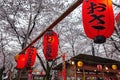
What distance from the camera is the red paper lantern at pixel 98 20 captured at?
16.5 feet

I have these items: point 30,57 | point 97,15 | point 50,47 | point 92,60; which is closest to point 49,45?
point 50,47

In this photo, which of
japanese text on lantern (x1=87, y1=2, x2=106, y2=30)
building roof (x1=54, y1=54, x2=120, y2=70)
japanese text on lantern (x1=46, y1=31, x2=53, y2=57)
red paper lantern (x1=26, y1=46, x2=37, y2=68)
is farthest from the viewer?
building roof (x1=54, y1=54, x2=120, y2=70)

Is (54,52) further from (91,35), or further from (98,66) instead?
(98,66)

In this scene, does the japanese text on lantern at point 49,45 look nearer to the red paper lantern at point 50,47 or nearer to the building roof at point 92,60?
the red paper lantern at point 50,47

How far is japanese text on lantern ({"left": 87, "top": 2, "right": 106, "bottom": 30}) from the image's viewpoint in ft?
16.4

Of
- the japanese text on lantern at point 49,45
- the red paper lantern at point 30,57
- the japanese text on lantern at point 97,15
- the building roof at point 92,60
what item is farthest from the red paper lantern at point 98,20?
the building roof at point 92,60

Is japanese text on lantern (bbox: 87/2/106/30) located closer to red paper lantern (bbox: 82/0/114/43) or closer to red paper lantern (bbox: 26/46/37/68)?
red paper lantern (bbox: 82/0/114/43)

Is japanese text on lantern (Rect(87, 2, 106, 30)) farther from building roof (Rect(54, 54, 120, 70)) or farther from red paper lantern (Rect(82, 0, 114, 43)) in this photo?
building roof (Rect(54, 54, 120, 70))

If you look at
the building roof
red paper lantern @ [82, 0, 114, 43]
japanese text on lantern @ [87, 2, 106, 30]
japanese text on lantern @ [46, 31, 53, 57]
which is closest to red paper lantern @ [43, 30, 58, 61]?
japanese text on lantern @ [46, 31, 53, 57]

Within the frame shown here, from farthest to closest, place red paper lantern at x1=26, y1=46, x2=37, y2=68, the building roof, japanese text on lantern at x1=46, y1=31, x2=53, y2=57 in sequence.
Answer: the building roof, red paper lantern at x1=26, y1=46, x2=37, y2=68, japanese text on lantern at x1=46, y1=31, x2=53, y2=57

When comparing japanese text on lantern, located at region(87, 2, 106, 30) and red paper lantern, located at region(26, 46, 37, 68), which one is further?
red paper lantern, located at region(26, 46, 37, 68)

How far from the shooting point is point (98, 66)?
17438 millimetres

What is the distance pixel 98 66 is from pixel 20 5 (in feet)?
33.2

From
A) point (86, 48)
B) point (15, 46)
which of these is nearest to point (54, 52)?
point (86, 48)
